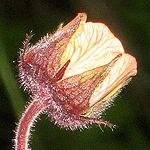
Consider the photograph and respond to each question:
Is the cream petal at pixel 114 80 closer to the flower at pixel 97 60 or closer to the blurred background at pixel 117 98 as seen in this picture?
the flower at pixel 97 60

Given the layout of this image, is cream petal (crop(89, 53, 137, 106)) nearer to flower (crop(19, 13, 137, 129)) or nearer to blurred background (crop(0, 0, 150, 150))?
flower (crop(19, 13, 137, 129))

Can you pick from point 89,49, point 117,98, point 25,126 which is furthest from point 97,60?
point 117,98

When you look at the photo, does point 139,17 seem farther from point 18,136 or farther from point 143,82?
point 18,136

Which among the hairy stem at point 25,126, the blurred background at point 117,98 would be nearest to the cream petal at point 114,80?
the hairy stem at point 25,126

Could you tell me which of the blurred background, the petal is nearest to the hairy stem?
the petal

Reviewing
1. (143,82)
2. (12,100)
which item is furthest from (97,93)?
(143,82)

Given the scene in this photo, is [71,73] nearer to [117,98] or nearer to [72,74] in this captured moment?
[72,74]
